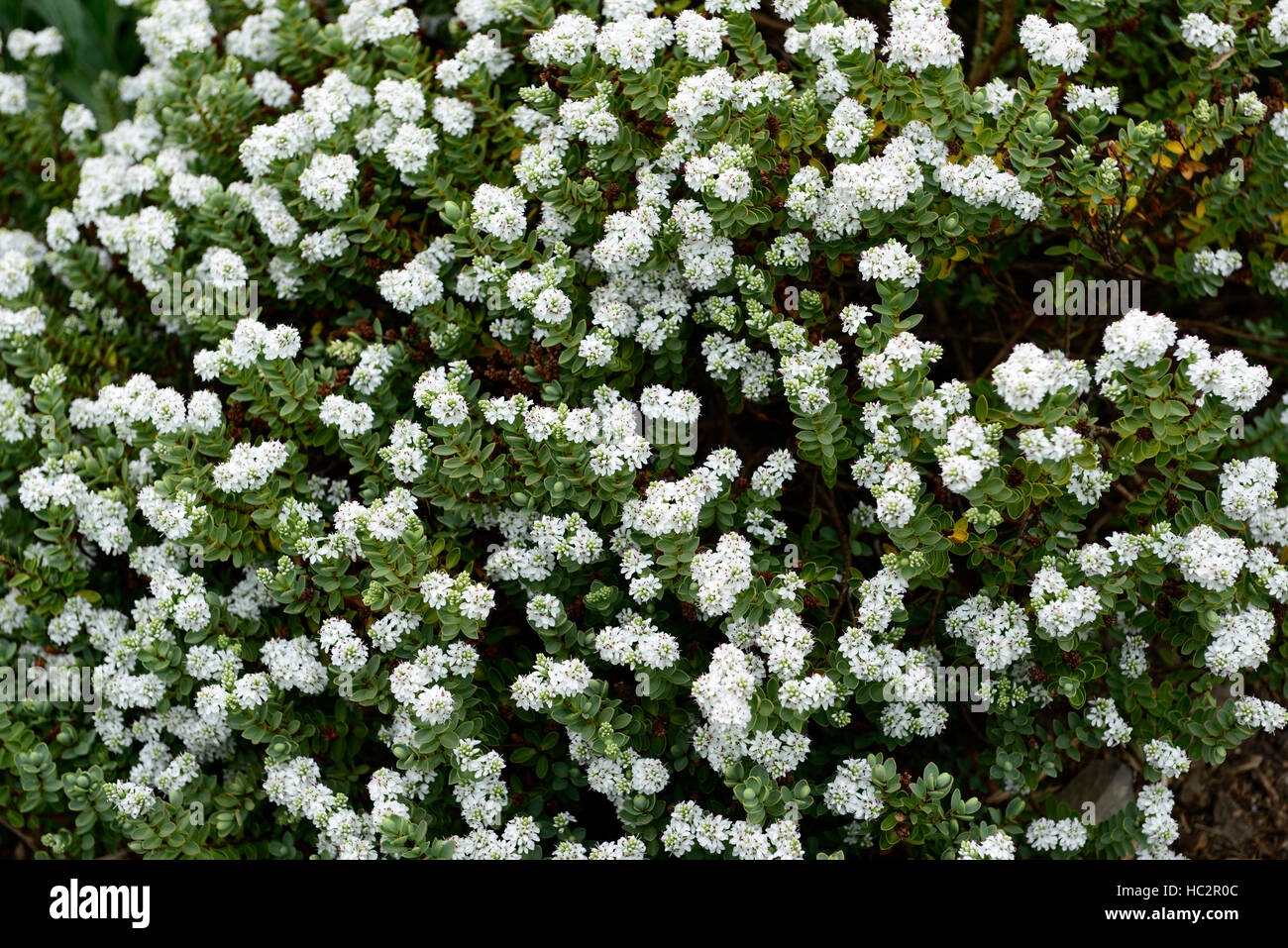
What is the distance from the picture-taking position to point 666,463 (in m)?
3.45

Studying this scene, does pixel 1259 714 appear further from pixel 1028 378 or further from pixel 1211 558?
pixel 1028 378

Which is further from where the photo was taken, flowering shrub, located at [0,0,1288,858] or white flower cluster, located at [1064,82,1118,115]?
white flower cluster, located at [1064,82,1118,115]

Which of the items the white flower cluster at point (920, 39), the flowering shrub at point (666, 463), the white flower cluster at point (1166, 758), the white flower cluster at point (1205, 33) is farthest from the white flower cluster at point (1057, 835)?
the white flower cluster at point (1205, 33)

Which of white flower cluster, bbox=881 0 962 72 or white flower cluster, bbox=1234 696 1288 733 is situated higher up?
white flower cluster, bbox=881 0 962 72

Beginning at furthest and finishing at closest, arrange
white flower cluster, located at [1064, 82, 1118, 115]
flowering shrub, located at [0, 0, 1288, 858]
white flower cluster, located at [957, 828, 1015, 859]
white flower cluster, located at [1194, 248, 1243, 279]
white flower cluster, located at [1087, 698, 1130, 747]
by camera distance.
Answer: white flower cluster, located at [1194, 248, 1243, 279] → white flower cluster, located at [1064, 82, 1118, 115] → white flower cluster, located at [1087, 698, 1130, 747] → flowering shrub, located at [0, 0, 1288, 858] → white flower cluster, located at [957, 828, 1015, 859]

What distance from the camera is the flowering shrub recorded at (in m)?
3.22

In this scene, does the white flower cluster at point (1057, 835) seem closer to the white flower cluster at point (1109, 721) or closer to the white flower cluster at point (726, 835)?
the white flower cluster at point (1109, 721)

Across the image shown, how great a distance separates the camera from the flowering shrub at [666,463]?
10.6 ft

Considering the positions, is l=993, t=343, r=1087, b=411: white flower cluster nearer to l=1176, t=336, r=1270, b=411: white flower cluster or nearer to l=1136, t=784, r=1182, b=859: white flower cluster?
l=1176, t=336, r=1270, b=411: white flower cluster

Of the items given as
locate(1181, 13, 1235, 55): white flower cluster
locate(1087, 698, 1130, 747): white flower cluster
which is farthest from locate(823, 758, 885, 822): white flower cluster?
locate(1181, 13, 1235, 55): white flower cluster

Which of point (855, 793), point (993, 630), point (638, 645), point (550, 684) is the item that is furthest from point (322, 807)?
point (993, 630)
